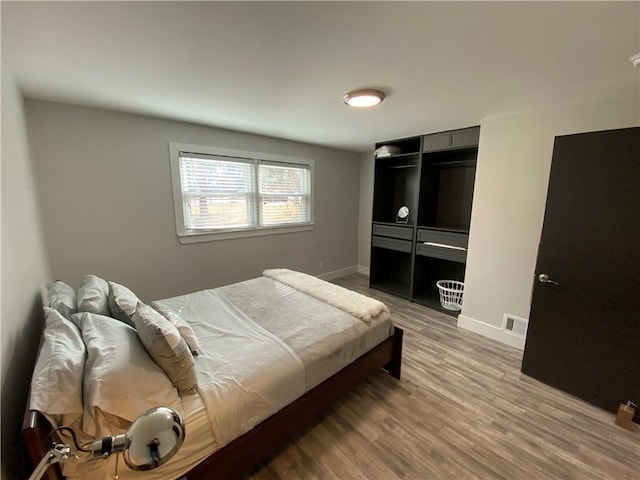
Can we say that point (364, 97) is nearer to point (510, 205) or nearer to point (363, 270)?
point (510, 205)

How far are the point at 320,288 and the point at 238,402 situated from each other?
1320mm

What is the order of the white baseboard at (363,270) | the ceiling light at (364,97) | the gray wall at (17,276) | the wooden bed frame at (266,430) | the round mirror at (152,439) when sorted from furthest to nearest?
1. the white baseboard at (363,270)
2. the ceiling light at (364,97)
3. the gray wall at (17,276)
4. the wooden bed frame at (266,430)
5. the round mirror at (152,439)

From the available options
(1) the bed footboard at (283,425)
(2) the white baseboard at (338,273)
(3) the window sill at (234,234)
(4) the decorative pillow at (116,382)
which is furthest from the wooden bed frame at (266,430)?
(2) the white baseboard at (338,273)

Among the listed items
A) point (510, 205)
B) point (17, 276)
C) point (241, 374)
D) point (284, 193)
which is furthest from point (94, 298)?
point (510, 205)

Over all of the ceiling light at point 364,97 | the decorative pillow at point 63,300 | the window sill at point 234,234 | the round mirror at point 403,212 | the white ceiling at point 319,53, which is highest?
the white ceiling at point 319,53

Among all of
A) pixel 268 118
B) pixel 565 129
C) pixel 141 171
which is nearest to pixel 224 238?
pixel 141 171

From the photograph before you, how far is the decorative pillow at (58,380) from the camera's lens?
0.90 meters

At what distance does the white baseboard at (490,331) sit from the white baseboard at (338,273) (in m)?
2.23

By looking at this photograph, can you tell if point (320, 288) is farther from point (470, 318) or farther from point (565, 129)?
point (565, 129)

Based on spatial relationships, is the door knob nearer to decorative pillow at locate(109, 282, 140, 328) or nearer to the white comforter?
the white comforter

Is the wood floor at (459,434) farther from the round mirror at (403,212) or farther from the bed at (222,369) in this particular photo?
the round mirror at (403,212)

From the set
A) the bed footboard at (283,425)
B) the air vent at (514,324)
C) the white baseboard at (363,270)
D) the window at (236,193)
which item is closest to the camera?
the bed footboard at (283,425)

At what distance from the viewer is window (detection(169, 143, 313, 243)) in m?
2.97

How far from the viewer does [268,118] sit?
2.68 m
